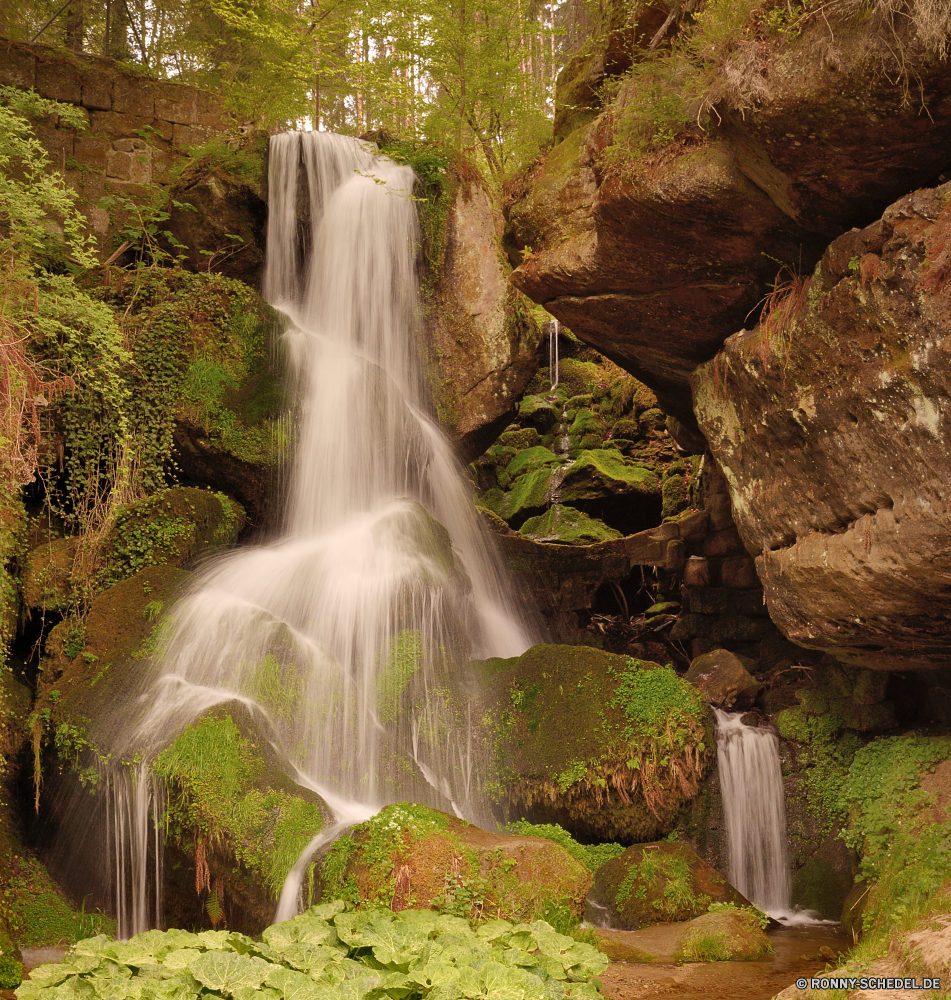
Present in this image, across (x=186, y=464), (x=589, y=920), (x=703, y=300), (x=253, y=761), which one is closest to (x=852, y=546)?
(x=703, y=300)

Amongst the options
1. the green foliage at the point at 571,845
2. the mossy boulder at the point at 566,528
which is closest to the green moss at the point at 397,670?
the green foliage at the point at 571,845

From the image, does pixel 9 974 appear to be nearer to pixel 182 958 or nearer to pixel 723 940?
pixel 182 958

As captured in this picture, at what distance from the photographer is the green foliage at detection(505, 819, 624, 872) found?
8.22 m

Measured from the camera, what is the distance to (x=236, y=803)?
691 centimetres

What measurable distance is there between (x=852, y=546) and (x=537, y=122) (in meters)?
7.03

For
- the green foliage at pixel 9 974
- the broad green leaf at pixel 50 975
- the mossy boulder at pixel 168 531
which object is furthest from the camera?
the mossy boulder at pixel 168 531

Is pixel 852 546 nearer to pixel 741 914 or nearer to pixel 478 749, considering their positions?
pixel 741 914

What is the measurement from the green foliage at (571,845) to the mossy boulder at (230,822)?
243 cm

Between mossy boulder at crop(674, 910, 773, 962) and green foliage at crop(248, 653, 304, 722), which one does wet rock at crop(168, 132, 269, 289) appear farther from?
mossy boulder at crop(674, 910, 773, 962)

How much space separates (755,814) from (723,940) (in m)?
2.85

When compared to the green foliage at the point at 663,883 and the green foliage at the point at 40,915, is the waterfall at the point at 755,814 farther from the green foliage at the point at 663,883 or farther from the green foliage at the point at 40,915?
the green foliage at the point at 40,915

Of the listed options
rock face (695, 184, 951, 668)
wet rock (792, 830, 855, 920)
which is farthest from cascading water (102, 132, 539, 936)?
rock face (695, 184, 951, 668)

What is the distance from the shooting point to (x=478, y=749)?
29.8 feet

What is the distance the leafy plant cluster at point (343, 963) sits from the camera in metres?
4.44
